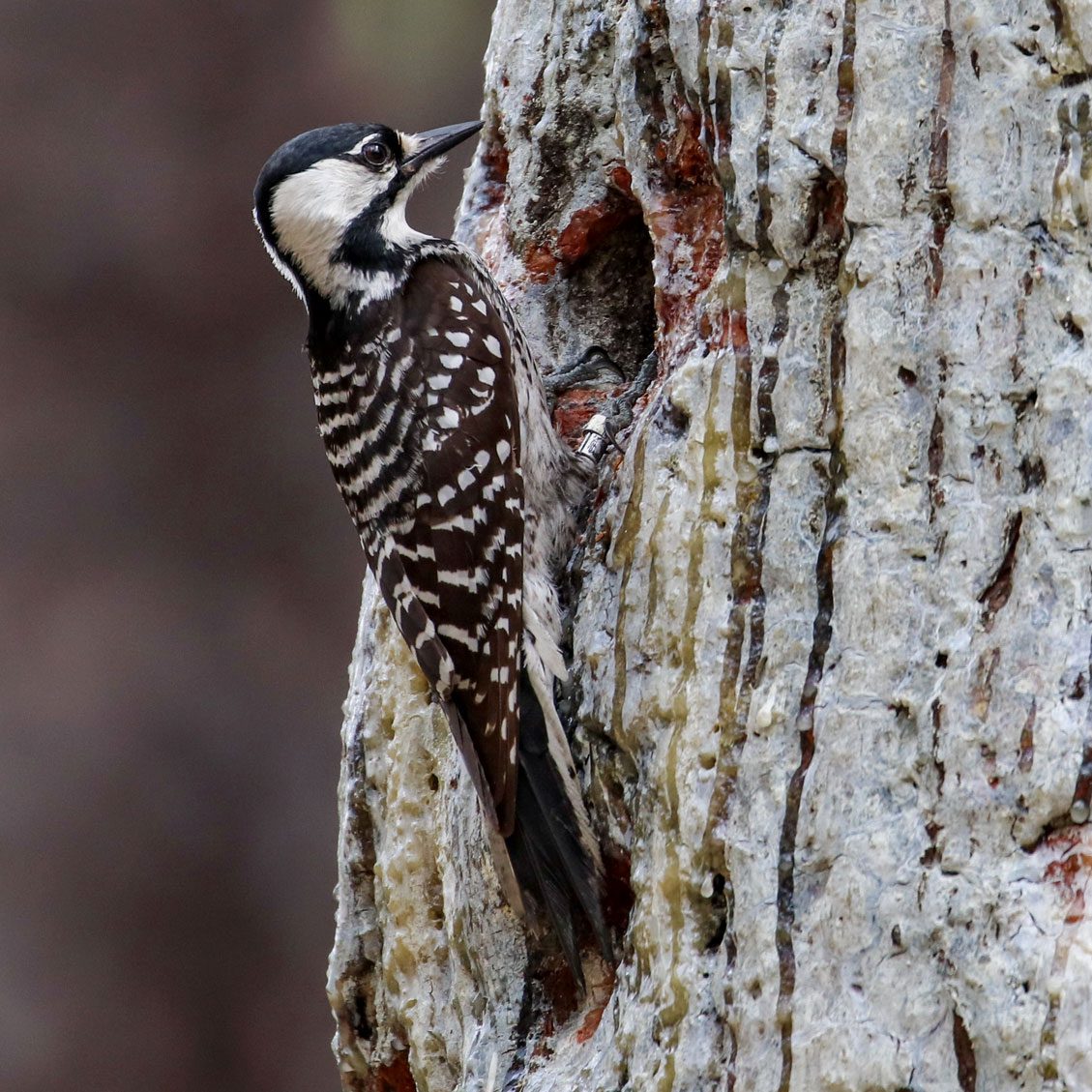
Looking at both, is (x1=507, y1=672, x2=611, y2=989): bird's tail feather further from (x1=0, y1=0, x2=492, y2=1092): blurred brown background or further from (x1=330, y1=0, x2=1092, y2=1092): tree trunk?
(x1=0, y1=0, x2=492, y2=1092): blurred brown background

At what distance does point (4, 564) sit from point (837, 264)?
4.03 m

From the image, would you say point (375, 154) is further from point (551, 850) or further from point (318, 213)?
point (551, 850)

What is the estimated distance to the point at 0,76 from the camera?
18.0 feet

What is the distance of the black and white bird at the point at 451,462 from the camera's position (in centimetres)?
251

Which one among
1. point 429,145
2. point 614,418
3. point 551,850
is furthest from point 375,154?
point 551,850

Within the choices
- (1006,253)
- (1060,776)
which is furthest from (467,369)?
(1060,776)

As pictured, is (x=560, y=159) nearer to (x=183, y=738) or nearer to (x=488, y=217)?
(x=488, y=217)

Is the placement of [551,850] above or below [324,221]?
below

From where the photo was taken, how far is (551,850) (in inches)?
96.6

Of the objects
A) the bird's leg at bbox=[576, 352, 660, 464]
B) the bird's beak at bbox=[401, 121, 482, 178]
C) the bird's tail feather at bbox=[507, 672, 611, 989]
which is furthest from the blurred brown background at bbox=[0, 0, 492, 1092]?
the bird's tail feather at bbox=[507, 672, 611, 989]

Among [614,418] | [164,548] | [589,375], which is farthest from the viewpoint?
[164,548]

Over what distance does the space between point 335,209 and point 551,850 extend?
144cm

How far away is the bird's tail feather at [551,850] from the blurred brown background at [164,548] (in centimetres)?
320

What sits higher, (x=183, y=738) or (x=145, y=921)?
(x=183, y=738)
